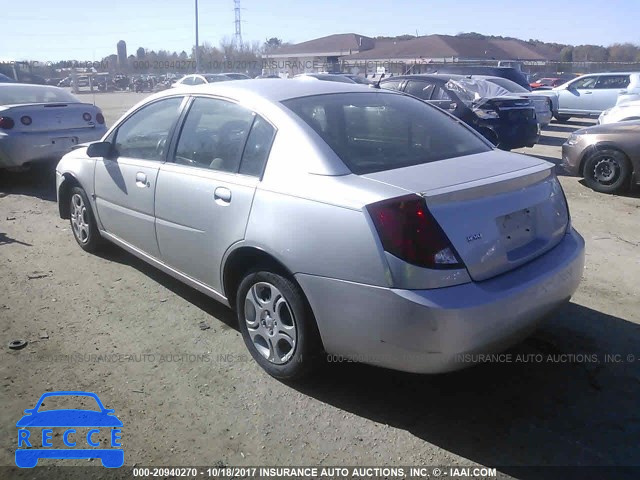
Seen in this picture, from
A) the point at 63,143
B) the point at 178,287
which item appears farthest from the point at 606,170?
the point at 63,143

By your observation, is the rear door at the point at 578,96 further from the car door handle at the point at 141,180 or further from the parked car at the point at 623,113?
the car door handle at the point at 141,180

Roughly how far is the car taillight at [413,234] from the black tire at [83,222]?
11.2 feet

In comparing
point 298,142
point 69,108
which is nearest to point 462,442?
point 298,142

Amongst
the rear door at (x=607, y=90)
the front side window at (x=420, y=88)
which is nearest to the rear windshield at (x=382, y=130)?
the front side window at (x=420, y=88)

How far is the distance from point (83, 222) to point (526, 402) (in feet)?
13.7

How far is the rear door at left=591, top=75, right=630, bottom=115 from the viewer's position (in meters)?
17.3

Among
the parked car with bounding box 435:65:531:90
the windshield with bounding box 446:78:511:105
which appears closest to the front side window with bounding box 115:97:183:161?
the windshield with bounding box 446:78:511:105

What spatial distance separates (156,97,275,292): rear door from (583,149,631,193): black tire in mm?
6284

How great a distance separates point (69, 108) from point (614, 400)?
772 cm

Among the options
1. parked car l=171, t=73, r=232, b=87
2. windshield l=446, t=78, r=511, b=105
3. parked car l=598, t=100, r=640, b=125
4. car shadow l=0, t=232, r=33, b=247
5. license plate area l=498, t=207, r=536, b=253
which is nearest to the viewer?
license plate area l=498, t=207, r=536, b=253

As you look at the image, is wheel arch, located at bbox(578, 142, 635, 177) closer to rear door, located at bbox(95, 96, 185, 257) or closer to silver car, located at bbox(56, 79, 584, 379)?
A: silver car, located at bbox(56, 79, 584, 379)

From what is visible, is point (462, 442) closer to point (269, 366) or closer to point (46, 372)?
point (269, 366)

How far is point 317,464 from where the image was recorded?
2.61m

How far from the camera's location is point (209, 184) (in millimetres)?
3484
